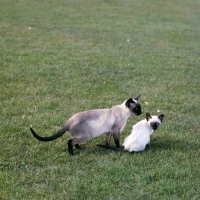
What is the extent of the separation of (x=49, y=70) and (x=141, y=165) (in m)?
4.42

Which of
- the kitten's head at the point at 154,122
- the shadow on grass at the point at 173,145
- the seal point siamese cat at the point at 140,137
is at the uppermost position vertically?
the kitten's head at the point at 154,122

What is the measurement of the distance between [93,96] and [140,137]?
2.34 m

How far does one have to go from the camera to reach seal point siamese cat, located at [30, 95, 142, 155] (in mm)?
5242

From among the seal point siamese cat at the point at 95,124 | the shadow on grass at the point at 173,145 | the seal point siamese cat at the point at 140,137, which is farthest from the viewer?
the shadow on grass at the point at 173,145

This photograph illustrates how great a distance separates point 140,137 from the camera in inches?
213

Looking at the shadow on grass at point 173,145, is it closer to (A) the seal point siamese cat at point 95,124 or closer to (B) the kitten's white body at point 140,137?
(B) the kitten's white body at point 140,137

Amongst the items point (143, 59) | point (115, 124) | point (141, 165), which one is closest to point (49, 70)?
point (143, 59)

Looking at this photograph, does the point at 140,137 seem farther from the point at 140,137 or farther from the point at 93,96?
the point at 93,96

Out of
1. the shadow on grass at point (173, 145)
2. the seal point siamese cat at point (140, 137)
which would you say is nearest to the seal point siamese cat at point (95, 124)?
the seal point siamese cat at point (140, 137)

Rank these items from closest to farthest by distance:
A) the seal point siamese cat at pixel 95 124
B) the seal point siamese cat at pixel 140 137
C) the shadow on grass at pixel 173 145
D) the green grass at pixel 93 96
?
the green grass at pixel 93 96
the seal point siamese cat at pixel 95 124
the seal point siamese cat at pixel 140 137
the shadow on grass at pixel 173 145

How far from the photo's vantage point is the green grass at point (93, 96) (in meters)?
4.63

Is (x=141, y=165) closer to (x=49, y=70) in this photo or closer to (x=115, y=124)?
(x=115, y=124)

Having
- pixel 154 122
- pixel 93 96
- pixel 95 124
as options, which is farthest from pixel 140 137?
pixel 93 96

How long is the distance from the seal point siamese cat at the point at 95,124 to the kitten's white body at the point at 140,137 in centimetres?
17
